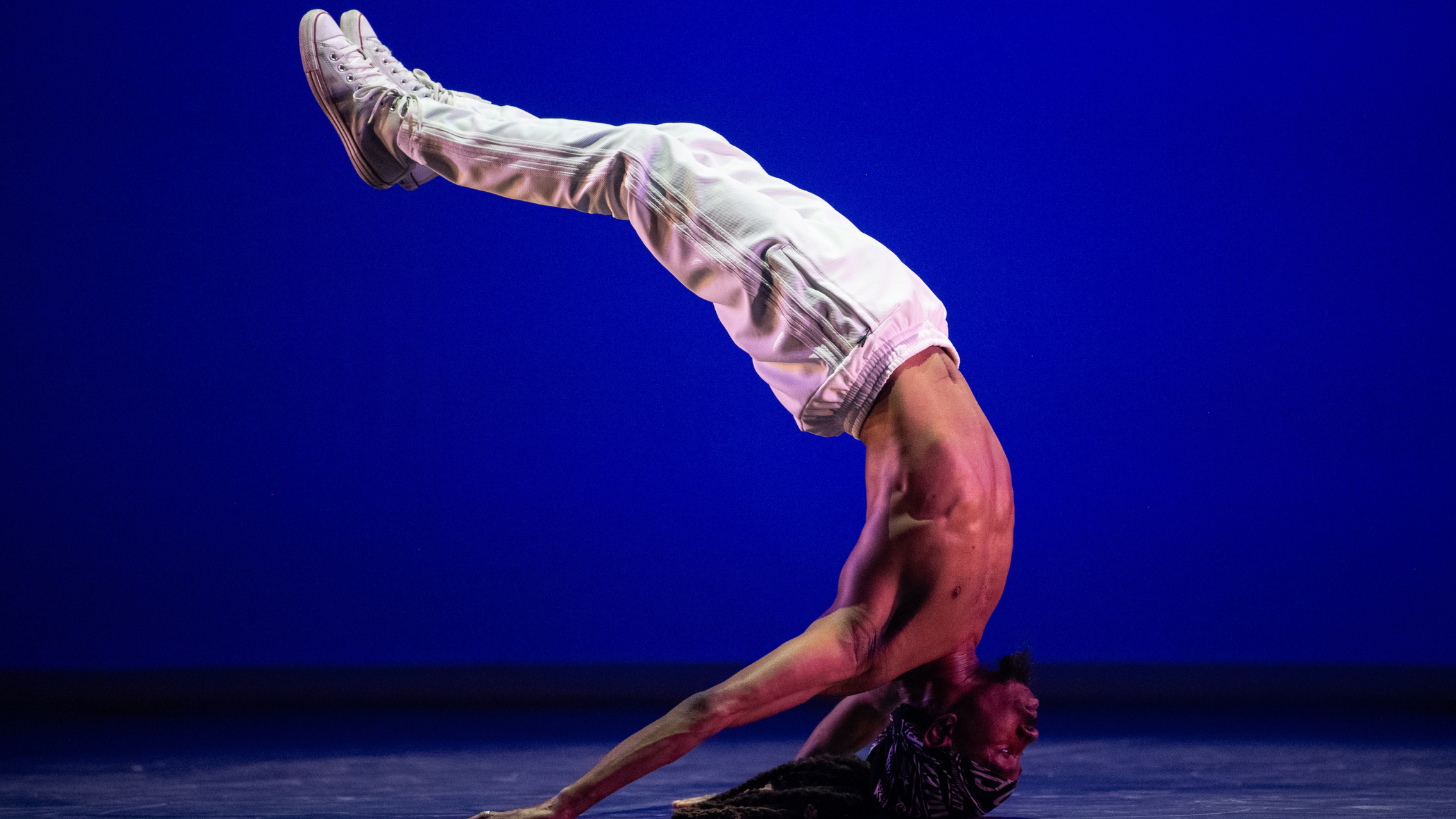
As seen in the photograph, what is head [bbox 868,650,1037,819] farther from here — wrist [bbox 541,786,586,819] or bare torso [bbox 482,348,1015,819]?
wrist [bbox 541,786,586,819]

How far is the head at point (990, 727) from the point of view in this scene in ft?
7.52

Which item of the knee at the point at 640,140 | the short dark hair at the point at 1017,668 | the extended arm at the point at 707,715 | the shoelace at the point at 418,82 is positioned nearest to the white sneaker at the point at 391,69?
the shoelace at the point at 418,82

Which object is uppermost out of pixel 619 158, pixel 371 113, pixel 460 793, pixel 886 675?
pixel 371 113

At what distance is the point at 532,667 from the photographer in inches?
171

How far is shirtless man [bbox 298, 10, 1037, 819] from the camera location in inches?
88.1

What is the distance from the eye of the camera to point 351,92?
2912 mm

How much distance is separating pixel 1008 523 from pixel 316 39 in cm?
194

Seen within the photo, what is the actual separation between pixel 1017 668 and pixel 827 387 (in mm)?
660

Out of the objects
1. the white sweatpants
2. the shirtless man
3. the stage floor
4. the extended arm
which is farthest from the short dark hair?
the white sweatpants

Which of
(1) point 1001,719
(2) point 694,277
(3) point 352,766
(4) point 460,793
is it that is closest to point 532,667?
(3) point 352,766

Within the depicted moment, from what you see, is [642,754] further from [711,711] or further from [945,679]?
[945,679]

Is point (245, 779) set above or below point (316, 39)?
below

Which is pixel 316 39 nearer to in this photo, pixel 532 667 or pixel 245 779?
pixel 245 779

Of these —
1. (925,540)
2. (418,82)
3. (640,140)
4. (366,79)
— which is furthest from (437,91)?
(925,540)
